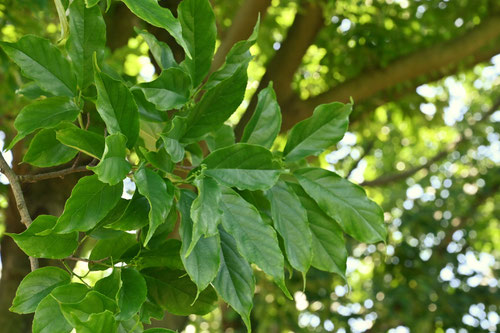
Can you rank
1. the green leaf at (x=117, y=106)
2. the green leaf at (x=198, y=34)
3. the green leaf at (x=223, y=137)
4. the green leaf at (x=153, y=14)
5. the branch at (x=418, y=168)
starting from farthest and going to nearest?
the branch at (x=418, y=168) → the green leaf at (x=223, y=137) → the green leaf at (x=198, y=34) → the green leaf at (x=117, y=106) → the green leaf at (x=153, y=14)

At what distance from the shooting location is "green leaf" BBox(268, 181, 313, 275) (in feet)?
2.63

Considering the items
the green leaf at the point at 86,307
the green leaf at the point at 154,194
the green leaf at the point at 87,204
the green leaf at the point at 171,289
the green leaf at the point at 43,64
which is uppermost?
the green leaf at the point at 43,64

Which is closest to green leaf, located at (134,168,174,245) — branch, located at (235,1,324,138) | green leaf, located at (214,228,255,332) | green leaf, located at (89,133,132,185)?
green leaf, located at (89,133,132,185)

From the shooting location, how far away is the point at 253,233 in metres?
0.74

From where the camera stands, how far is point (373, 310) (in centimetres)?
411

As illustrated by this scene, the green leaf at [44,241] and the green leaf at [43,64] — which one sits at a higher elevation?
the green leaf at [43,64]

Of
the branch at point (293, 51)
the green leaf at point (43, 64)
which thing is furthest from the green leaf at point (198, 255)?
the branch at point (293, 51)

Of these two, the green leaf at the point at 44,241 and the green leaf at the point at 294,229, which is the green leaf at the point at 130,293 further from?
the green leaf at the point at 294,229

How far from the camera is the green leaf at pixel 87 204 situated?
690 mm

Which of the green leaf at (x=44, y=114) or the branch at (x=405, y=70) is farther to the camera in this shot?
the branch at (x=405, y=70)

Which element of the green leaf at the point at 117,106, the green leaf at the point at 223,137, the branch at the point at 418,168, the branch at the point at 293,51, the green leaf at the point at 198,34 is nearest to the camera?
the green leaf at the point at 117,106

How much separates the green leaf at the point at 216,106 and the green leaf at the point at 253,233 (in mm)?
100

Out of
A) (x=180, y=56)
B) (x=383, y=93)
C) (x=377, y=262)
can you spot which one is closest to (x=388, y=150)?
(x=377, y=262)

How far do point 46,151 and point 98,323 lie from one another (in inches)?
11.8
